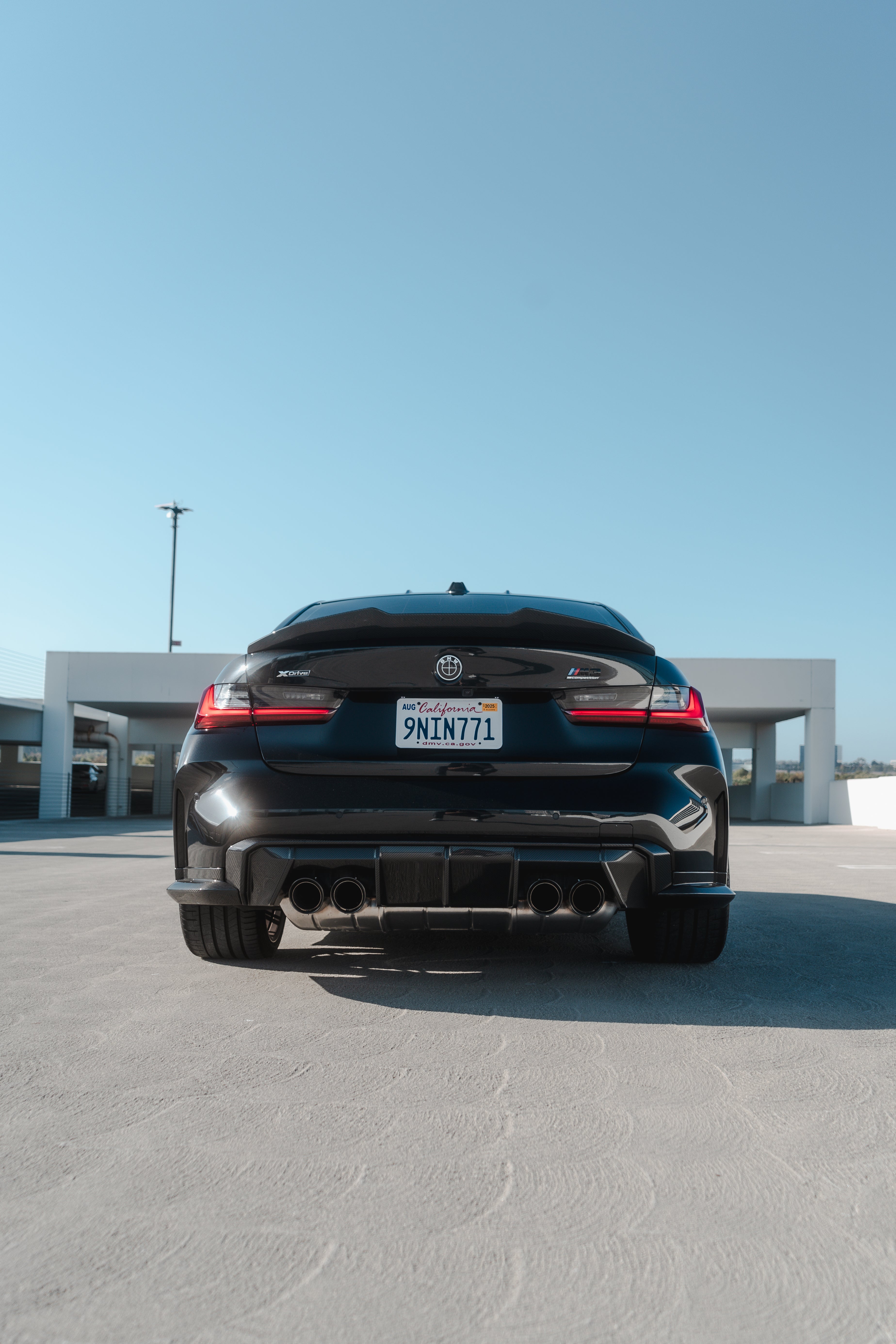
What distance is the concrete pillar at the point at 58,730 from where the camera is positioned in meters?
30.6

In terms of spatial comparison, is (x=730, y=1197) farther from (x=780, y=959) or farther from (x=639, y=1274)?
(x=780, y=959)

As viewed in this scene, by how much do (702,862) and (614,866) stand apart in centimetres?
34

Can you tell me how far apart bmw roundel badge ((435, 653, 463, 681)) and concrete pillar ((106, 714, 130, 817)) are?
3628 centimetres

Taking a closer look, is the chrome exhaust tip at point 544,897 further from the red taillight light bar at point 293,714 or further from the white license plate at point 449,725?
the red taillight light bar at point 293,714

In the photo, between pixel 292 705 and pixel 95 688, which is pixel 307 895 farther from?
pixel 95 688

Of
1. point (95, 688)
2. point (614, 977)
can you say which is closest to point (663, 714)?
point (614, 977)

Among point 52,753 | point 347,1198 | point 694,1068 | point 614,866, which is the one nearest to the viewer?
point 347,1198

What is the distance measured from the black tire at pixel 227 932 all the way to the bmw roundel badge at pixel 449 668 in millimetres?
1155

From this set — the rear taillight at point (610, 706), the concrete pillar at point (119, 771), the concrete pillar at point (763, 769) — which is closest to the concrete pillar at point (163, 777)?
the concrete pillar at point (119, 771)

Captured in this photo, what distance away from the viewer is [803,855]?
41.2 feet

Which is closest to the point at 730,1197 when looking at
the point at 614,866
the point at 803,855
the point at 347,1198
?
the point at 347,1198

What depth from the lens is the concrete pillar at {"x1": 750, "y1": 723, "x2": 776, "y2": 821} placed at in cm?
3775

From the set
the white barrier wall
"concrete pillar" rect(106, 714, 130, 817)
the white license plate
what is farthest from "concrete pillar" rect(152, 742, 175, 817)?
the white license plate

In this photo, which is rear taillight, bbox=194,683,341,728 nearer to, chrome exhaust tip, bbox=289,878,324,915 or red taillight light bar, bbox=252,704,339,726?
red taillight light bar, bbox=252,704,339,726
